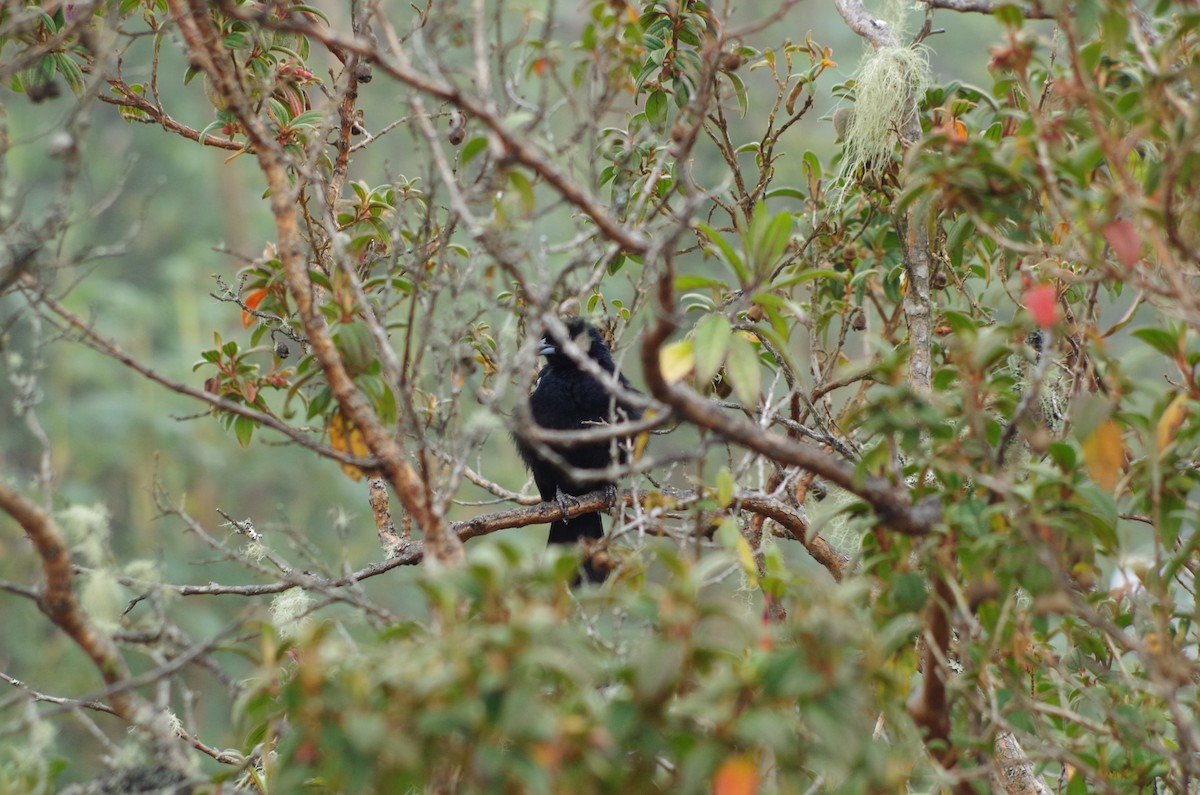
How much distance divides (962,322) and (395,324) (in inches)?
51.6

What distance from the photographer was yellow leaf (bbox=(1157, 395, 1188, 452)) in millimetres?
1794

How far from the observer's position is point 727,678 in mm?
1414

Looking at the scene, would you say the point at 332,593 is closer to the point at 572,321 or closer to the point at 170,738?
the point at 170,738

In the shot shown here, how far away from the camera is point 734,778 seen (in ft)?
4.52

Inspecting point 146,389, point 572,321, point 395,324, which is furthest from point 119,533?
point 395,324

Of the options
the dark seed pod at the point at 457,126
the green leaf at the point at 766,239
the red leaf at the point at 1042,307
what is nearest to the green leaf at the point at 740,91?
the dark seed pod at the point at 457,126

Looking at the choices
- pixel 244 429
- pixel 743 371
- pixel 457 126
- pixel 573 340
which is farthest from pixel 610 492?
pixel 743 371

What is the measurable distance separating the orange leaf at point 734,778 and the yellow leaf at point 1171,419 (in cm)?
90

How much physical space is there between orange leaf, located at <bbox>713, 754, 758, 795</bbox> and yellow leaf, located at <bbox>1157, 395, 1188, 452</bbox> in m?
0.90

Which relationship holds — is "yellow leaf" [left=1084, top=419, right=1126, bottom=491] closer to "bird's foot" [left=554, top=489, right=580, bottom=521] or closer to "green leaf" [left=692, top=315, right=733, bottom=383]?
"green leaf" [left=692, top=315, right=733, bottom=383]

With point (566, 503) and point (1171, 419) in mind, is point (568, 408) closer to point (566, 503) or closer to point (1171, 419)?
point (566, 503)

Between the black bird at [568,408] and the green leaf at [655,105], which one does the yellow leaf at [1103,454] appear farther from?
the black bird at [568,408]

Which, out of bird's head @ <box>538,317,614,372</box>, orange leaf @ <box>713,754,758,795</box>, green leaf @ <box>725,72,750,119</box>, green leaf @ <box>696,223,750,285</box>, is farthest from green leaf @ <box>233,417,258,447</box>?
bird's head @ <box>538,317,614,372</box>

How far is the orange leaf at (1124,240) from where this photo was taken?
1.68m
